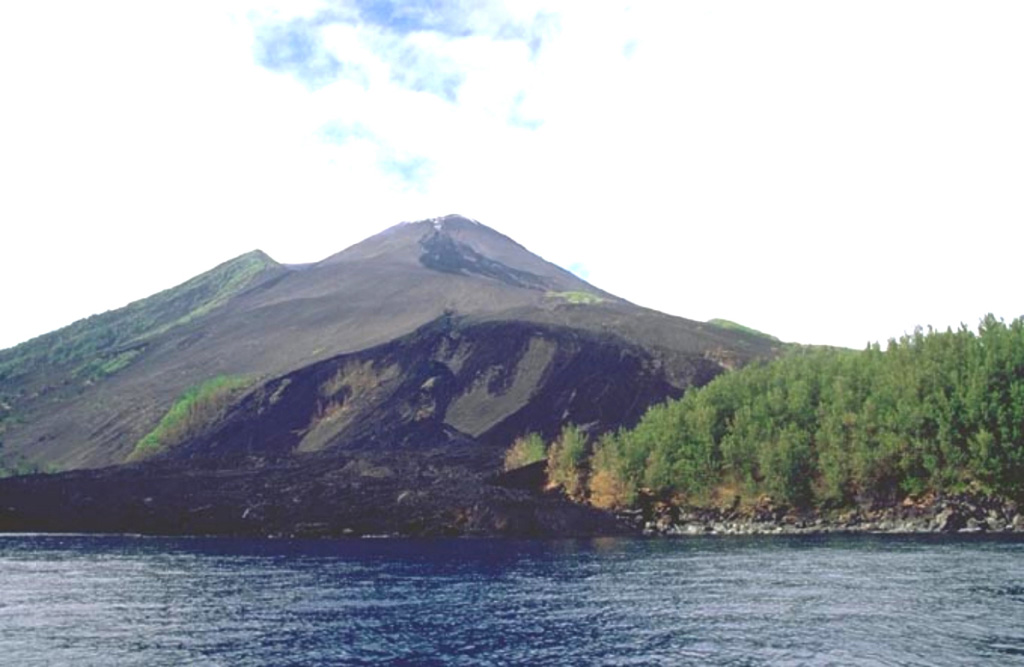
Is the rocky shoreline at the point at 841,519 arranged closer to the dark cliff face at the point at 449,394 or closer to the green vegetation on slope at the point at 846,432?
the green vegetation on slope at the point at 846,432

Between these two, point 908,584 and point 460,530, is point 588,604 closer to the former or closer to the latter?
point 908,584

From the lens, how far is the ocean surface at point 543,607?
37406 mm

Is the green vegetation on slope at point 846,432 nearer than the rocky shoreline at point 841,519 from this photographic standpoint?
No

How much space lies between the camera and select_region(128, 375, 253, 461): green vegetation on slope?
170 meters

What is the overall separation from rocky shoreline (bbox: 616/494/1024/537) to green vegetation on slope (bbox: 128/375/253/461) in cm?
9722

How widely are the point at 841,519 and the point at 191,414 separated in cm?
12669

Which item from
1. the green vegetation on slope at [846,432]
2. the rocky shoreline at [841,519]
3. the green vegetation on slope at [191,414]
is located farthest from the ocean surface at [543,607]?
the green vegetation on slope at [191,414]

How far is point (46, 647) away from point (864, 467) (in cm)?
8306

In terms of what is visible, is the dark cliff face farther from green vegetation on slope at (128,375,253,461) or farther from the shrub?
the shrub

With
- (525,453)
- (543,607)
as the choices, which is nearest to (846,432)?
(525,453)

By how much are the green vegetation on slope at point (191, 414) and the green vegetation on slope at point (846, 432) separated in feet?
283

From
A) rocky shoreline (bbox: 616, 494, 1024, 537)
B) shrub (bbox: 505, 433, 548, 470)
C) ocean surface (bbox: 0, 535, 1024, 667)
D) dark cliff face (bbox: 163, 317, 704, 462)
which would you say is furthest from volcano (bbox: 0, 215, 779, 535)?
ocean surface (bbox: 0, 535, 1024, 667)

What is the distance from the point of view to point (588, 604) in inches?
1969

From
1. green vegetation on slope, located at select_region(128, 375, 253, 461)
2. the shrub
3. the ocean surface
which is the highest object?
green vegetation on slope, located at select_region(128, 375, 253, 461)
